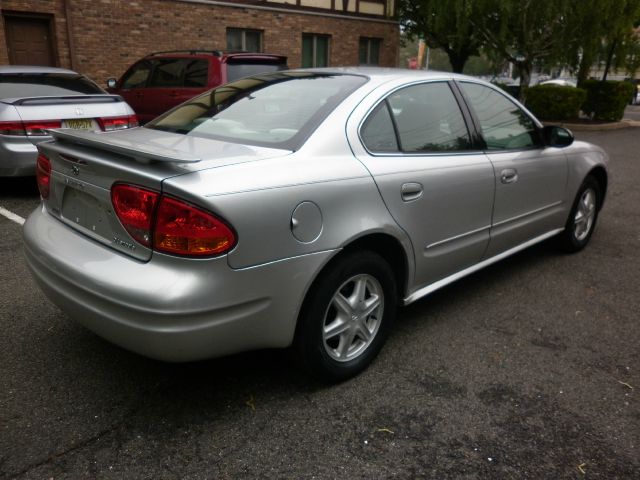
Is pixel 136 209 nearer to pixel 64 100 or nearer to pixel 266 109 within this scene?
pixel 266 109

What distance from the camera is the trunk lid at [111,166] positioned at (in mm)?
2342

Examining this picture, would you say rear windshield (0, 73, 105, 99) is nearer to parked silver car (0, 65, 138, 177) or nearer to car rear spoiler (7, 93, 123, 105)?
parked silver car (0, 65, 138, 177)

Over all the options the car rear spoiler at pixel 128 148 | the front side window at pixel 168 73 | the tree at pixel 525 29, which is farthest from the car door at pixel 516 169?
the tree at pixel 525 29

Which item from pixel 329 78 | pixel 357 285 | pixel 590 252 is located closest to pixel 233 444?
pixel 357 285

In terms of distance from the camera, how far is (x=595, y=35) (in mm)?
15328

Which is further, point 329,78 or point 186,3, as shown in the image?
point 186,3

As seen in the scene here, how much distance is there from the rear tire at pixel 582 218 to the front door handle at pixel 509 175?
1.24 metres

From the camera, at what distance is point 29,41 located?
13.0 m

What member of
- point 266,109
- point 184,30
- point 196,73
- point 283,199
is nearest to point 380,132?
point 266,109

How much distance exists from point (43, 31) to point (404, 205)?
13.0 meters

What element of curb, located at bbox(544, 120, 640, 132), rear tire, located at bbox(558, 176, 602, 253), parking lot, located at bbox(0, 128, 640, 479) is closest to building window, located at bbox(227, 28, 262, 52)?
curb, located at bbox(544, 120, 640, 132)

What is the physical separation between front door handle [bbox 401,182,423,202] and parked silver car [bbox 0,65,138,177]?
4.08 meters

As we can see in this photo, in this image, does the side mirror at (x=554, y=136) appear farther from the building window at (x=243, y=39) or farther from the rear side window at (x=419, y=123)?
the building window at (x=243, y=39)

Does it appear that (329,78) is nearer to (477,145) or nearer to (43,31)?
(477,145)
